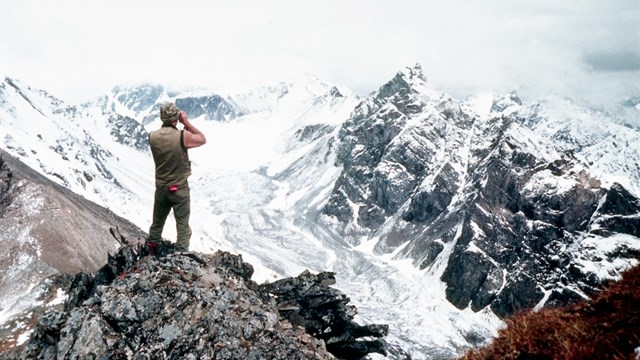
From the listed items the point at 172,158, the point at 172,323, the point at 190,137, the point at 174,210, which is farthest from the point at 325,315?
Result: the point at 190,137

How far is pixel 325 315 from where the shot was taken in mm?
45125

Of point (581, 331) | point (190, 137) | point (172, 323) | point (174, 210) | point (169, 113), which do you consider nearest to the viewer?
point (581, 331)

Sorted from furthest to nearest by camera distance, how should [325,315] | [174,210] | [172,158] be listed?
[325,315], [174,210], [172,158]

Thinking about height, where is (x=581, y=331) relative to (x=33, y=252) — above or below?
above

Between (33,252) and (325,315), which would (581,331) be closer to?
(325,315)

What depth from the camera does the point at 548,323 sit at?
36.4 feet

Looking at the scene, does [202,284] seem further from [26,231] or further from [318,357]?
[26,231]

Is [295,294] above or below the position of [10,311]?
above

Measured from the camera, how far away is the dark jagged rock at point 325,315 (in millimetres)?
41875

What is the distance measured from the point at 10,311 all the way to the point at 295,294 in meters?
122

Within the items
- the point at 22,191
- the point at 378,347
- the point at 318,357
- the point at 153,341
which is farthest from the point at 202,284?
the point at 22,191

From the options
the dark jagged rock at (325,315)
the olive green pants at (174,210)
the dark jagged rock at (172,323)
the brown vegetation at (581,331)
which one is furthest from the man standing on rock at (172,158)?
the dark jagged rock at (325,315)

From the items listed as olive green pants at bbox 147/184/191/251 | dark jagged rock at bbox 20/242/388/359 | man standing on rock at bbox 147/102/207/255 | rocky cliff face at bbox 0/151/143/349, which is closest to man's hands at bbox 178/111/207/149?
man standing on rock at bbox 147/102/207/255

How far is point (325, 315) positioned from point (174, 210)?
29.4 meters
